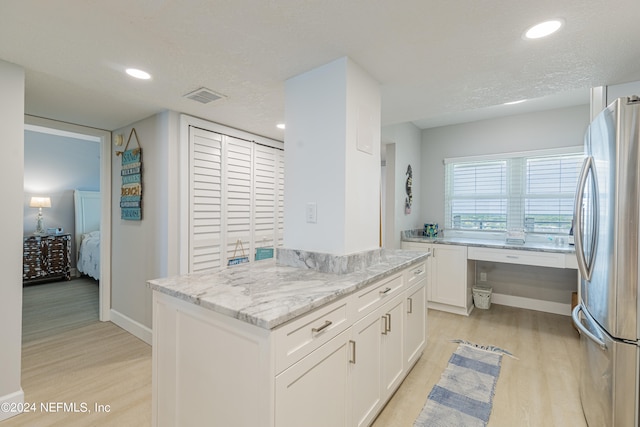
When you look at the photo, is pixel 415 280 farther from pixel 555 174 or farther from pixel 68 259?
pixel 68 259

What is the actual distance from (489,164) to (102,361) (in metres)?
5.12

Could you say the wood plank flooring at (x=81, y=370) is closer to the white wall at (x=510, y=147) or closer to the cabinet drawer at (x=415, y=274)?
the cabinet drawer at (x=415, y=274)

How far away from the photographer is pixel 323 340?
1.32 meters

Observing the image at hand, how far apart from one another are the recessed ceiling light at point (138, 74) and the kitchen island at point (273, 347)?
1449 mm

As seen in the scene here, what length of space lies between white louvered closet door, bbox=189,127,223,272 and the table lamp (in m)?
4.26

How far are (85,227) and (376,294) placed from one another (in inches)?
254

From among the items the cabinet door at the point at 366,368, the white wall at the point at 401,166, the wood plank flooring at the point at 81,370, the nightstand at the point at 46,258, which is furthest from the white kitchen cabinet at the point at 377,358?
the nightstand at the point at 46,258

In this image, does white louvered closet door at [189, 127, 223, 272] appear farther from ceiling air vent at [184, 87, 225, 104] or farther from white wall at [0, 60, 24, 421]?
white wall at [0, 60, 24, 421]

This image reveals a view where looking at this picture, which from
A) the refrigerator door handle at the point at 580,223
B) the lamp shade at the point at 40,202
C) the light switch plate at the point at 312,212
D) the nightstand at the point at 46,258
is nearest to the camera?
the refrigerator door handle at the point at 580,223

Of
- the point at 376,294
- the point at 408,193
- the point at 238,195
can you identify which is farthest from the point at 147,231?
the point at 408,193

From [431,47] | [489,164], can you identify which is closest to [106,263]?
[431,47]

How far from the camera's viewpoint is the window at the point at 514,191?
3715 millimetres

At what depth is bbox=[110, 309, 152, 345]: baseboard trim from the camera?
9.66ft

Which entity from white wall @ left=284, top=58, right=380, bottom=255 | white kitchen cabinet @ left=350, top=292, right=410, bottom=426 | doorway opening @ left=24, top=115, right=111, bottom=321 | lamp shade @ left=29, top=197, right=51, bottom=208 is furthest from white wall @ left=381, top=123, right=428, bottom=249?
lamp shade @ left=29, top=197, right=51, bottom=208
